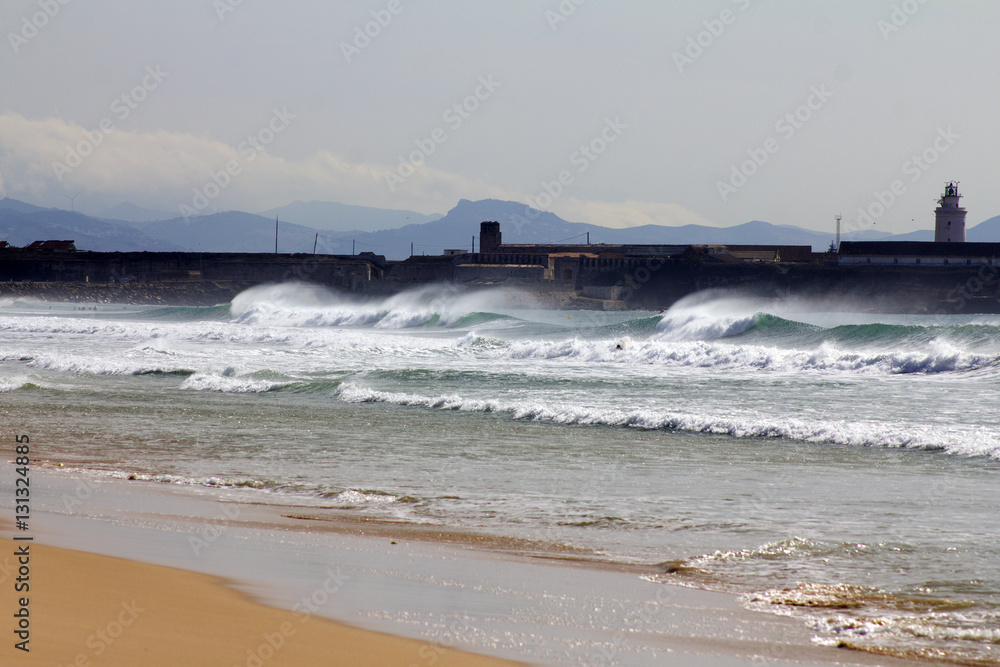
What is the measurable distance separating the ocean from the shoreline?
0.85 ft

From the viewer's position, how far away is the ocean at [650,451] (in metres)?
4.32

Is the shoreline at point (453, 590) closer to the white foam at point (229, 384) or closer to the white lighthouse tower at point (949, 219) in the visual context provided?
the white foam at point (229, 384)

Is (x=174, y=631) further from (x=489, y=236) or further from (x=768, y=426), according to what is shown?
(x=489, y=236)

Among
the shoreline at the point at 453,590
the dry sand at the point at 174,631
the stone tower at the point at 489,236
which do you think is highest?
the stone tower at the point at 489,236

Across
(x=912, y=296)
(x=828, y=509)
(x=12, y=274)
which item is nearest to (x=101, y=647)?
(x=828, y=509)

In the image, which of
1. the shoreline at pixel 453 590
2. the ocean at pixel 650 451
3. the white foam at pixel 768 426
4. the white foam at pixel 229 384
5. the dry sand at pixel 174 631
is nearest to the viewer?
the dry sand at pixel 174 631

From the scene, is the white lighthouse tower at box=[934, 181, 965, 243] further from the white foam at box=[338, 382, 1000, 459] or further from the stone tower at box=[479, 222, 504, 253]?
the white foam at box=[338, 382, 1000, 459]

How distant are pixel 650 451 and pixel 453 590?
4330 mm

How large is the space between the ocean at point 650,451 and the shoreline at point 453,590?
259mm

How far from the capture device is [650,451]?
26.2 ft

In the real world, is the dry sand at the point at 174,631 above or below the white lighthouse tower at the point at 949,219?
below

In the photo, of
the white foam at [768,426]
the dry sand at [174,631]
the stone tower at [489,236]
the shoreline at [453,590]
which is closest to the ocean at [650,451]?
the white foam at [768,426]

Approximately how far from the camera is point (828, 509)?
5.65 m

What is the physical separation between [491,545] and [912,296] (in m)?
59.3
